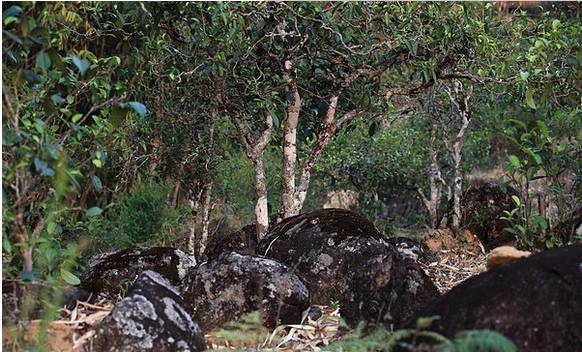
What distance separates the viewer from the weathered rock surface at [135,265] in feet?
15.8

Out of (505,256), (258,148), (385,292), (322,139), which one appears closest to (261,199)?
(258,148)

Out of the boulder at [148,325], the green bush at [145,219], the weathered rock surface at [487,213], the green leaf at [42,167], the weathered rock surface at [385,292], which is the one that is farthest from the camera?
the weathered rock surface at [487,213]

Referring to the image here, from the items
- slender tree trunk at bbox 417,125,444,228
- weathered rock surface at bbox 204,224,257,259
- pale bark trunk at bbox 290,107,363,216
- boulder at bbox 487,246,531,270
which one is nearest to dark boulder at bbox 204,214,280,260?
weathered rock surface at bbox 204,224,257,259

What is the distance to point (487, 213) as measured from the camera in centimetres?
711

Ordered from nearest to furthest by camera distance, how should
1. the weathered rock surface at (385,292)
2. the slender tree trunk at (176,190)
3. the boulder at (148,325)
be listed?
the boulder at (148,325) < the weathered rock surface at (385,292) < the slender tree trunk at (176,190)

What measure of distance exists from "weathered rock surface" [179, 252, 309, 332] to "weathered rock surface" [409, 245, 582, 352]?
118cm

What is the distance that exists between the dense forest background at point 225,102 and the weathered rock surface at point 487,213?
0.53ft

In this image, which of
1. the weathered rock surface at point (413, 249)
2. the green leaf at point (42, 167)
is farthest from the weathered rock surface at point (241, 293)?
the weathered rock surface at point (413, 249)

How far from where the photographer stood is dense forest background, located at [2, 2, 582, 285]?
11.2ft

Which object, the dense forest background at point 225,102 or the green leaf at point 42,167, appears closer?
the green leaf at point 42,167

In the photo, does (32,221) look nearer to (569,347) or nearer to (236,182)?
(569,347)

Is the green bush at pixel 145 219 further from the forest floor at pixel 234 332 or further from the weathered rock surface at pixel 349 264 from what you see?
the forest floor at pixel 234 332

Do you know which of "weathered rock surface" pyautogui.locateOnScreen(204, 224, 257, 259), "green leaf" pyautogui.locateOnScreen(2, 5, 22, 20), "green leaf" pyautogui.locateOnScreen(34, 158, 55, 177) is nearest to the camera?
"green leaf" pyautogui.locateOnScreen(34, 158, 55, 177)

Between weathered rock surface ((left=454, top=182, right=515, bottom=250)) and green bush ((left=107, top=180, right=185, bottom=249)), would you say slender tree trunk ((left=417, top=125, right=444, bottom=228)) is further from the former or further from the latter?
green bush ((left=107, top=180, right=185, bottom=249))
